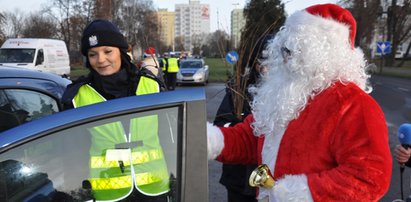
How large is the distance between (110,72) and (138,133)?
2.94 ft

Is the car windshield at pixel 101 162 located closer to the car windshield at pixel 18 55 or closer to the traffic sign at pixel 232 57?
the traffic sign at pixel 232 57

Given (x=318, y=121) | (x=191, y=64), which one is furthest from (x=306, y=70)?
(x=191, y=64)

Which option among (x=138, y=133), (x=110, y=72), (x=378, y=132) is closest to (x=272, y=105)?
(x=378, y=132)

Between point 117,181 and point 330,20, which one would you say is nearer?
point 117,181

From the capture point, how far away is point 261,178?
1695 millimetres

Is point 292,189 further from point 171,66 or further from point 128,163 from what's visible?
point 171,66

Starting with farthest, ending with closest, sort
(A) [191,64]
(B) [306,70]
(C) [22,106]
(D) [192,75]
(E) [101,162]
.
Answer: (A) [191,64], (D) [192,75], (C) [22,106], (B) [306,70], (E) [101,162]

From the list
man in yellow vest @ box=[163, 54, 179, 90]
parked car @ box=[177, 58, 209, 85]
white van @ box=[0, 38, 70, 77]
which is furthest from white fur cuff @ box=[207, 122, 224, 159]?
white van @ box=[0, 38, 70, 77]

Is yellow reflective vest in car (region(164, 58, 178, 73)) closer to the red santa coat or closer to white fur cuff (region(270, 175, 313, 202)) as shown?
the red santa coat

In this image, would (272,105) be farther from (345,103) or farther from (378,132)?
(378,132)

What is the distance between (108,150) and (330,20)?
111 cm

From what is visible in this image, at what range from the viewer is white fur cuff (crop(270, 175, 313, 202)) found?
1627 millimetres

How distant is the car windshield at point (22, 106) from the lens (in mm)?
2451

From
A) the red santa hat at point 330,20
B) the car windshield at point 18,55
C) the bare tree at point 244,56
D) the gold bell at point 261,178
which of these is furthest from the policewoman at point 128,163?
the car windshield at point 18,55
